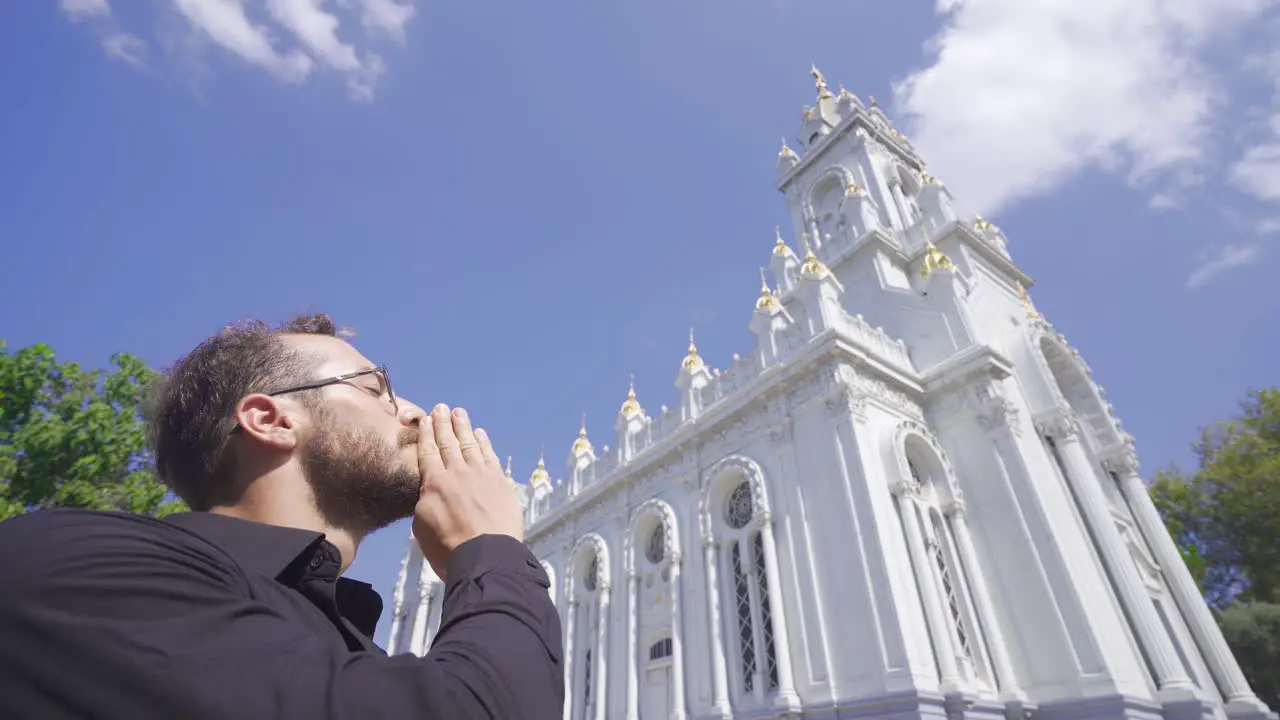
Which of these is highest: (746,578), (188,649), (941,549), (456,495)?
(941,549)

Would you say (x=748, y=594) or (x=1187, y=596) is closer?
(x=748, y=594)

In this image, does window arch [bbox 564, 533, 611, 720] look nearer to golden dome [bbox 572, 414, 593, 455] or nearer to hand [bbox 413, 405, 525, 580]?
golden dome [bbox 572, 414, 593, 455]

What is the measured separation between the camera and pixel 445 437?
1579mm

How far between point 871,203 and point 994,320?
5723 mm

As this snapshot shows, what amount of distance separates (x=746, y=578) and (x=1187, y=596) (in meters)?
11.4

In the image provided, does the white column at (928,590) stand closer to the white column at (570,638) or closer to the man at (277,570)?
the white column at (570,638)

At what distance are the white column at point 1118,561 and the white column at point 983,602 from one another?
9.18 ft

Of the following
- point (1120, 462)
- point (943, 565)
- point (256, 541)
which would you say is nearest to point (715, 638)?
point (943, 565)

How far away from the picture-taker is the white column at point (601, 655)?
16.6 meters

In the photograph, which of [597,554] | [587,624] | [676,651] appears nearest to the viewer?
[676,651]

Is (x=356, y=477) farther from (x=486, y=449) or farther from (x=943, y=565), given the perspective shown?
(x=943, y=565)

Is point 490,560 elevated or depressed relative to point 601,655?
depressed

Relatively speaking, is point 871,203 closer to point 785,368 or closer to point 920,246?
point 920,246

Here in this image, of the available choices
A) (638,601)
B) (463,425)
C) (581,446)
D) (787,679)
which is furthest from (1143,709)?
(581,446)
